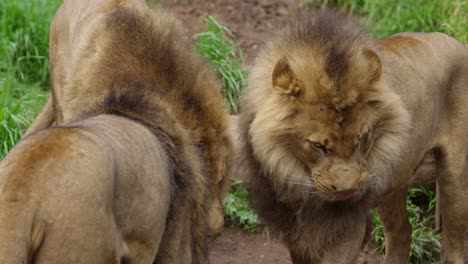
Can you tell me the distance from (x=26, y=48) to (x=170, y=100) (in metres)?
3.87

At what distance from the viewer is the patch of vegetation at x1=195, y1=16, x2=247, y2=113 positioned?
28.2 ft

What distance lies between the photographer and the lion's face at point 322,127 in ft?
17.0

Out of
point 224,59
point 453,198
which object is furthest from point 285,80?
point 224,59

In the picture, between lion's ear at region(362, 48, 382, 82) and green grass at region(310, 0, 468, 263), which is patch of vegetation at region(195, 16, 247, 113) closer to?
green grass at region(310, 0, 468, 263)

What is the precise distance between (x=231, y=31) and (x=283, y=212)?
439 cm

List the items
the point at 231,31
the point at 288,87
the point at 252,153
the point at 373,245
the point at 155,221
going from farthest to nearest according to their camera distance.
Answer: the point at 231,31 → the point at 373,245 → the point at 252,153 → the point at 288,87 → the point at 155,221

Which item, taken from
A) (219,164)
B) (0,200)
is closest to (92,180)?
(0,200)

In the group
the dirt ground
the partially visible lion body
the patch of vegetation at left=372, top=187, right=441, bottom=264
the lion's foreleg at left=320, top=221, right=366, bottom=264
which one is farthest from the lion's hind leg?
the partially visible lion body

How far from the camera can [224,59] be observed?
8766 mm

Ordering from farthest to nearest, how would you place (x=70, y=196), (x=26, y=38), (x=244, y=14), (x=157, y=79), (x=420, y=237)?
(x=244, y=14) → (x=26, y=38) → (x=420, y=237) → (x=157, y=79) → (x=70, y=196)

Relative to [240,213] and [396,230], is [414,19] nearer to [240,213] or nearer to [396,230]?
[240,213]

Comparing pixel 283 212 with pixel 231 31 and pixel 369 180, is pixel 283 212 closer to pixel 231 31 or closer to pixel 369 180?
pixel 369 180

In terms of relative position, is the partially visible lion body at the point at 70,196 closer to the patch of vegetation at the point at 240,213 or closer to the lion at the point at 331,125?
the lion at the point at 331,125

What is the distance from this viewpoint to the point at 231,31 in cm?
991
